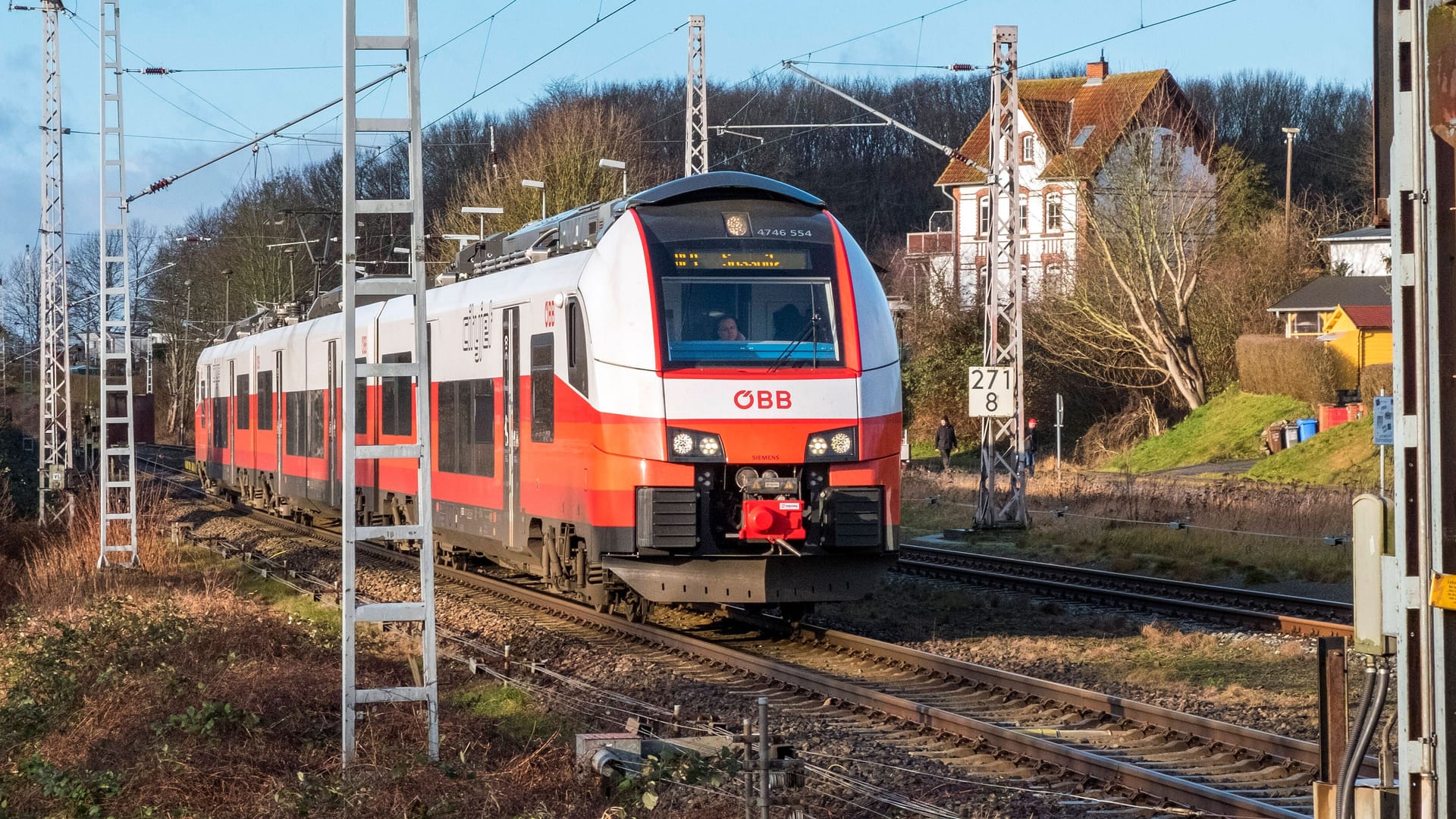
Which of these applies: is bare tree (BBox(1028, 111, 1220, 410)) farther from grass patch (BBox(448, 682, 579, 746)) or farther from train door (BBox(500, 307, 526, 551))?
grass patch (BBox(448, 682, 579, 746))

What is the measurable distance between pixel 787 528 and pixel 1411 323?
730cm

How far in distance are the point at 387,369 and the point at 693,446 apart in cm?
384

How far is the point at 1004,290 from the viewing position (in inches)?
930

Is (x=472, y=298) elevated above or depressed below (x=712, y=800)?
above

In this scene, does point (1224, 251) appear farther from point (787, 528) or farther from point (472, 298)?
point (787, 528)

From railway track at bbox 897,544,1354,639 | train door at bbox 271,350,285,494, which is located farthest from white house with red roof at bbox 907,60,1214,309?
railway track at bbox 897,544,1354,639

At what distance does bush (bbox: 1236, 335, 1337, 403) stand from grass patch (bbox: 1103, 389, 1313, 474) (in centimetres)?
28

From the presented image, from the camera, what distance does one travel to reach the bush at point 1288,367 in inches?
1459

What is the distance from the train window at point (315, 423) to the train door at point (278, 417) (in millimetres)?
2424

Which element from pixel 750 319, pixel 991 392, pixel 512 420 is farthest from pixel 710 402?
pixel 991 392

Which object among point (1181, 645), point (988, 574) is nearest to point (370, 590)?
point (988, 574)

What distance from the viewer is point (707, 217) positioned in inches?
507

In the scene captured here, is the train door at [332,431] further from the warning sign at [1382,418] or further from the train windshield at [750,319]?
the warning sign at [1382,418]

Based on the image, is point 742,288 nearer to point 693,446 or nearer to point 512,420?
point 693,446
